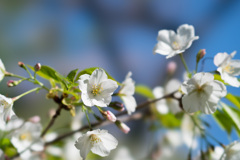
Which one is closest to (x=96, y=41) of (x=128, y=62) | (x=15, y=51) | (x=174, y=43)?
(x=128, y=62)

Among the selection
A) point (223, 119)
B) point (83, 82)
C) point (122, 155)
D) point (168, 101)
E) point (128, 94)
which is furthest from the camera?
point (122, 155)

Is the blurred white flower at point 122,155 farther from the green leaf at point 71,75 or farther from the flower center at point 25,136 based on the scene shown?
the green leaf at point 71,75

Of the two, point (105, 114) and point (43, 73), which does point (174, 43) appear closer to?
point (105, 114)

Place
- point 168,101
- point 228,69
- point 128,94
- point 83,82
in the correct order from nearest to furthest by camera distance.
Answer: point 83,82
point 228,69
point 128,94
point 168,101

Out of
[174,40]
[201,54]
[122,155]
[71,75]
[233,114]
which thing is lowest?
[122,155]

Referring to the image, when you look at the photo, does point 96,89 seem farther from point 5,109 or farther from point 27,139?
point 27,139

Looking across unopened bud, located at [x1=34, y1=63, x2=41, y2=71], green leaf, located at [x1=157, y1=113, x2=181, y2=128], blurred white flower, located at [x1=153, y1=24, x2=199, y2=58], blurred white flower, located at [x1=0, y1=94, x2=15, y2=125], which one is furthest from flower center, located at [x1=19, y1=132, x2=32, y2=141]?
green leaf, located at [x1=157, y1=113, x2=181, y2=128]

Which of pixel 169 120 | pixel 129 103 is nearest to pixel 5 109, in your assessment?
pixel 129 103

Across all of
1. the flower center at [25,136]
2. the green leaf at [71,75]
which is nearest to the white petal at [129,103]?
the green leaf at [71,75]
